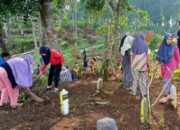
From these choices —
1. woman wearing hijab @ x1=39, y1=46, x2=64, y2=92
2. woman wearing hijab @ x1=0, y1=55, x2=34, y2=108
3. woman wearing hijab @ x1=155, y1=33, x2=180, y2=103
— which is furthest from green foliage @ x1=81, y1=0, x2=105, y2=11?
woman wearing hijab @ x1=155, y1=33, x2=180, y2=103

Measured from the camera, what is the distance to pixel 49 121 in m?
5.63

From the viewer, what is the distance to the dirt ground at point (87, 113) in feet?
17.6

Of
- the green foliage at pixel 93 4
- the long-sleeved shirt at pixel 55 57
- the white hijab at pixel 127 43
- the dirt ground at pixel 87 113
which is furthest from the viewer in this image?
the green foliage at pixel 93 4

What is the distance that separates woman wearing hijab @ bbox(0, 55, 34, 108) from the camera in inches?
256

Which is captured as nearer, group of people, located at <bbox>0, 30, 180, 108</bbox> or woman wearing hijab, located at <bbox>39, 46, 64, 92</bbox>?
group of people, located at <bbox>0, 30, 180, 108</bbox>

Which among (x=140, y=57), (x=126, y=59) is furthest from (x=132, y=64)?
(x=126, y=59)

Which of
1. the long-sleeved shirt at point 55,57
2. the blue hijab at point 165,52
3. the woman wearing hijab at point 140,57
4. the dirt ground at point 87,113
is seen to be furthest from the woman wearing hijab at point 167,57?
the long-sleeved shirt at point 55,57

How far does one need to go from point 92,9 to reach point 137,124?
6060 mm

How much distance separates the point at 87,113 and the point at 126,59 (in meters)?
1.98

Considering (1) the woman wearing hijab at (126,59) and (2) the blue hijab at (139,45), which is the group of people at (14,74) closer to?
(1) the woman wearing hijab at (126,59)

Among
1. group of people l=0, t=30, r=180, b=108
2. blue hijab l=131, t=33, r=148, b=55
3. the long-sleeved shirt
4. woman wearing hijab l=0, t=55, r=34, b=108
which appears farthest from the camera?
the long-sleeved shirt

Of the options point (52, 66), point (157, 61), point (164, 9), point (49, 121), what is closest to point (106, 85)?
point (52, 66)

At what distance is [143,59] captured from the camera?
6742mm

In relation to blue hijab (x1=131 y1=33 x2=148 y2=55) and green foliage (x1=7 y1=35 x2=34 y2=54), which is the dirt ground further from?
green foliage (x1=7 y1=35 x2=34 y2=54)
